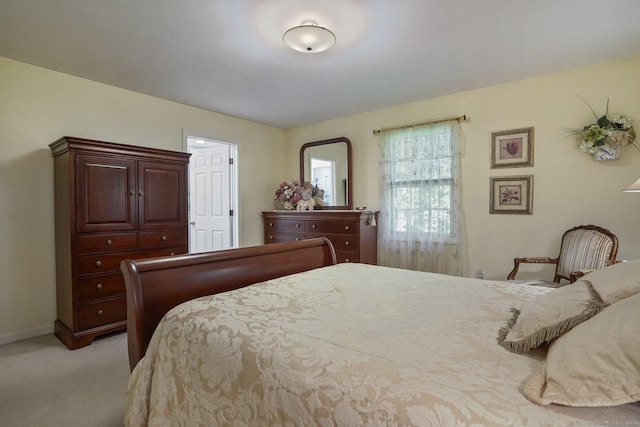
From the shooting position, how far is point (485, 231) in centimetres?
350

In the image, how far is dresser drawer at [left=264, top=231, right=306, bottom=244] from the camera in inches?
173

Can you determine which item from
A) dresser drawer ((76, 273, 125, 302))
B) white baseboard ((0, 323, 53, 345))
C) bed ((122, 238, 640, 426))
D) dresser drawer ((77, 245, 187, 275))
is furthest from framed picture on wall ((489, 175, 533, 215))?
white baseboard ((0, 323, 53, 345))

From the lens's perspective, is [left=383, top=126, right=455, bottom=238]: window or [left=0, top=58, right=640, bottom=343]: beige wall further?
[left=383, top=126, right=455, bottom=238]: window

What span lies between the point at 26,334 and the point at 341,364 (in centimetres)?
338

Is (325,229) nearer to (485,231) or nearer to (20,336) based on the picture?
(485,231)

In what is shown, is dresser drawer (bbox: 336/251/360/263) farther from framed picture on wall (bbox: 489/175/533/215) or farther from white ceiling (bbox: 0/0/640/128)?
white ceiling (bbox: 0/0/640/128)

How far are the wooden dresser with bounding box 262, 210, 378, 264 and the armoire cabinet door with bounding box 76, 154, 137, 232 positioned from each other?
199cm

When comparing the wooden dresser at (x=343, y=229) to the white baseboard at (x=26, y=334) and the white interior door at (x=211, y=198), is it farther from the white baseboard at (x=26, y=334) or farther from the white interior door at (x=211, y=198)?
the white baseboard at (x=26, y=334)

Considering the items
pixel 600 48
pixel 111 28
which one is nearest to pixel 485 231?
pixel 600 48

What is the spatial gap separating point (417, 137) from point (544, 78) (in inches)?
51.2

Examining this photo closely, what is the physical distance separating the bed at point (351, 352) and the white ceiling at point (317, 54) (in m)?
1.62

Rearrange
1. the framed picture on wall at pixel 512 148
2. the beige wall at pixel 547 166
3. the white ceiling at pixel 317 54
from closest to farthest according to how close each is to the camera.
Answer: the white ceiling at pixel 317 54, the beige wall at pixel 547 166, the framed picture on wall at pixel 512 148

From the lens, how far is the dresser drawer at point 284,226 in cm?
438

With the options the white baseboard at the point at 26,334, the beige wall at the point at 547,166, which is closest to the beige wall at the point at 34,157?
the white baseboard at the point at 26,334
